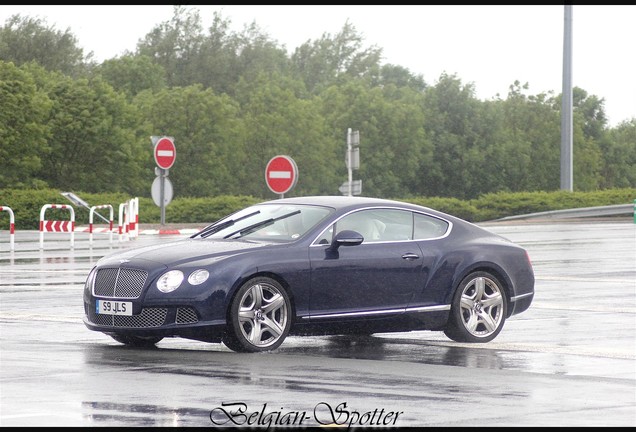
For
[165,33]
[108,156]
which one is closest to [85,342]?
[108,156]

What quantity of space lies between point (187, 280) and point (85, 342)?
1.52 metres

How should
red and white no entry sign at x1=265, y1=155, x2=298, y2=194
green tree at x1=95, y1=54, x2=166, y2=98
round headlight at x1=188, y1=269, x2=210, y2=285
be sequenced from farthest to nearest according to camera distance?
green tree at x1=95, y1=54, x2=166, y2=98, red and white no entry sign at x1=265, y1=155, x2=298, y2=194, round headlight at x1=188, y1=269, x2=210, y2=285

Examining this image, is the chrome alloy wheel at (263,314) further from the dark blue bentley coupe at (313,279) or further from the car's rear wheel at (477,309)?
the car's rear wheel at (477,309)

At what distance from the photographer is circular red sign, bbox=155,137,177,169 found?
41281 mm

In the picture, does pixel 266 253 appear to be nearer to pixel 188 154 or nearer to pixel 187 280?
pixel 187 280

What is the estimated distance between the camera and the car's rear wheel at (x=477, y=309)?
47.6 feet

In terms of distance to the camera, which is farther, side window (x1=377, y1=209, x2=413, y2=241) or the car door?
side window (x1=377, y1=209, x2=413, y2=241)

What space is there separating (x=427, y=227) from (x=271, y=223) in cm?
159

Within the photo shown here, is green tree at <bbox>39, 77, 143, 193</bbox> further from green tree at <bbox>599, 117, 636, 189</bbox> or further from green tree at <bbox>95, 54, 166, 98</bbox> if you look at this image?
green tree at <bbox>599, 117, 636, 189</bbox>

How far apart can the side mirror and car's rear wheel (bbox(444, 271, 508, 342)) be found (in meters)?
1.25

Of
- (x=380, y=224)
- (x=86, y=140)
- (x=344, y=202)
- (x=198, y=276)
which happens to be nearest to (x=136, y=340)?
(x=198, y=276)

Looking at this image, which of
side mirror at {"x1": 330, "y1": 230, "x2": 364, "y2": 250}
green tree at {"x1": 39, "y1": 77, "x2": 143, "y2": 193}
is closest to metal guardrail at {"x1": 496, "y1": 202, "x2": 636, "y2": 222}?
green tree at {"x1": 39, "y1": 77, "x2": 143, "y2": 193}

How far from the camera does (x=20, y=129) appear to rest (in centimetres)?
6875

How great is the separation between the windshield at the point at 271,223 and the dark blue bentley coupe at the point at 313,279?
0.02 metres
